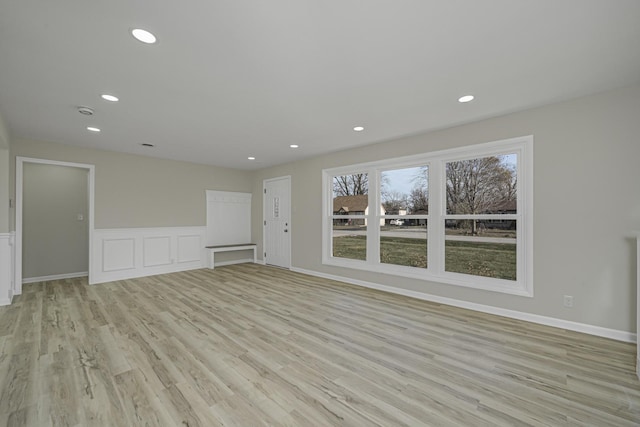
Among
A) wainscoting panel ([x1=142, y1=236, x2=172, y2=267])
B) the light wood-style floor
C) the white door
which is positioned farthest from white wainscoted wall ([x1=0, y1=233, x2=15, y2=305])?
the white door

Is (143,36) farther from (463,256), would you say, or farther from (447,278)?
(463,256)

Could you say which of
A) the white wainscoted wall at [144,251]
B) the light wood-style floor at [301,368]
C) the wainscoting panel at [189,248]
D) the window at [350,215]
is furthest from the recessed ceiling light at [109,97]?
the wainscoting panel at [189,248]

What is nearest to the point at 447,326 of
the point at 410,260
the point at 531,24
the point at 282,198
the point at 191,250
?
the point at 410,260

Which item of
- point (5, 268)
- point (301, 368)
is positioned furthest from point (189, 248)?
point (301, 368)

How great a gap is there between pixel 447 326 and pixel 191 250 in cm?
539

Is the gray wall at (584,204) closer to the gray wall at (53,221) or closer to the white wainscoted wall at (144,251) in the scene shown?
the white wainscoted wall at (144,251)

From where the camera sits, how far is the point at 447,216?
12.4 feet

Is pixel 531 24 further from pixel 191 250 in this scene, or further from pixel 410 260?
pixel 191 250

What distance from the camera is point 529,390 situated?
187cm

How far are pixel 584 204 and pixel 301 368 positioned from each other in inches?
128

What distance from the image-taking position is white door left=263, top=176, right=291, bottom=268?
616 centimetres

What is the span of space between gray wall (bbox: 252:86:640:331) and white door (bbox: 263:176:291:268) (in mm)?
3888

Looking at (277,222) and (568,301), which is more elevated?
(277,222)

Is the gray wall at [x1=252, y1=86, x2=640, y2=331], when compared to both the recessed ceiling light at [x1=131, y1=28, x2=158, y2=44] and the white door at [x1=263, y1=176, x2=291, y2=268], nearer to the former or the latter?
the recessed ceiling light at [x1=131, y1=28, x2=158, y2=44]
